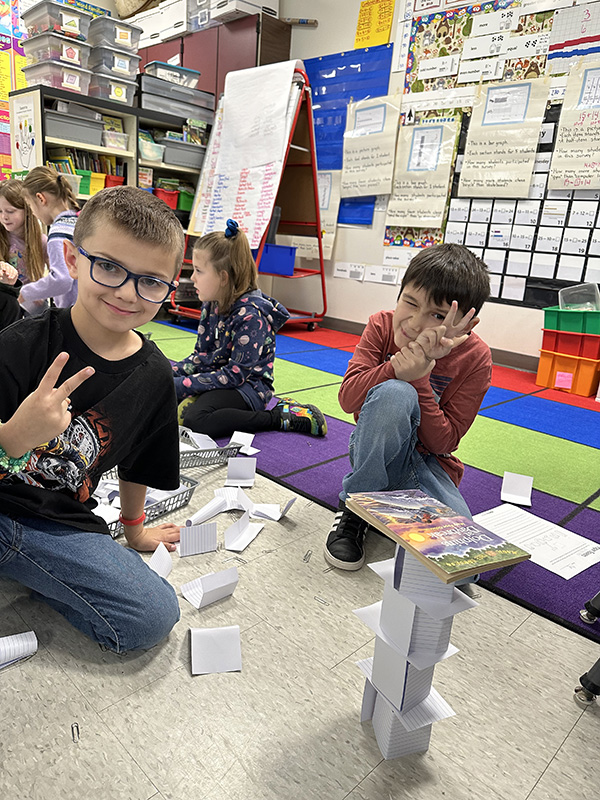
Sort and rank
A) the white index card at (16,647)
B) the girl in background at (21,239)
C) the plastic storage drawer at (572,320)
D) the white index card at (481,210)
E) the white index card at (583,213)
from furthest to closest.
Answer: the white index card at (481,210) → the white index card at (583,213) → the plastic storage drawer at (572,320) → the girl in background at (21,239) → the white index card at (16,647)

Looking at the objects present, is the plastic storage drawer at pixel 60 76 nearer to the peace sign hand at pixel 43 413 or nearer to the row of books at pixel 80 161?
the row of books at pixel 80 161

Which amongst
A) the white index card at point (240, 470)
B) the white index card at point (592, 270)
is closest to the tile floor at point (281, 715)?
the white index card at point (240, 470)

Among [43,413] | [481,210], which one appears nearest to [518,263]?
[481,210]

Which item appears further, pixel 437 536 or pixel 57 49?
pixel 57 49

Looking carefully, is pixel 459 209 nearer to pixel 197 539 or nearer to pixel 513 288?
pixel 513 288

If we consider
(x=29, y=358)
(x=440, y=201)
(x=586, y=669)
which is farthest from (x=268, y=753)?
(x=440, y=201)

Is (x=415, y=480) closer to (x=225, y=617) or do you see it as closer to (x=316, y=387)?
(x=225, y=617)

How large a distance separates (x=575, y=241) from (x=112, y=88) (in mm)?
3123

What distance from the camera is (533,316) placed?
3371 millimetres

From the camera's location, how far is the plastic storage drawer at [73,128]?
3543 millimetres

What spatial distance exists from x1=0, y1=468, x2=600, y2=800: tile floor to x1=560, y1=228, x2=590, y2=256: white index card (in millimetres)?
2609

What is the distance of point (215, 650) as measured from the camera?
95 centimetres

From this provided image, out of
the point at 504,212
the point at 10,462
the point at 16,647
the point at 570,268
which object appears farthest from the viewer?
the point at 504,212

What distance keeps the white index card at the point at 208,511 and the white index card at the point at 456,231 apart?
2.74 meters
